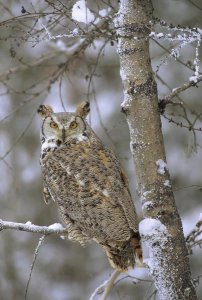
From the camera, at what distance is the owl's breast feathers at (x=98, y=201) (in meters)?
3.90

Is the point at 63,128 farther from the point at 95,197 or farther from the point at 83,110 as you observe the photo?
the point at 95,197

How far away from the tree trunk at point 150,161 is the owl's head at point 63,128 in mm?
891

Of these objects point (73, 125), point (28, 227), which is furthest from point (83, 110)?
point (28, 227)

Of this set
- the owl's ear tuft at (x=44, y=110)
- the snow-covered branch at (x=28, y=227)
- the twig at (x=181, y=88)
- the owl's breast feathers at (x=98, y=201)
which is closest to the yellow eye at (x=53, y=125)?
the owl's ear tuft at (x=44, y=110)

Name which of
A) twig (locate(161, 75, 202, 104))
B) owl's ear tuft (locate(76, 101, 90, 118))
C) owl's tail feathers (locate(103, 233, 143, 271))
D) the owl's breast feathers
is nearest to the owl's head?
owl's ear tuft (locate(76, 101, 90, 118))

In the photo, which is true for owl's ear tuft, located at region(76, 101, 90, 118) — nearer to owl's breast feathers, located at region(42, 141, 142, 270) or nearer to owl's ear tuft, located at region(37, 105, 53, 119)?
A: owl's ear tuft, located at region(37, 105, 53, 119)

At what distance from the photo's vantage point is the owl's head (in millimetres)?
4473

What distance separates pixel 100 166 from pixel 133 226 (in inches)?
16.7

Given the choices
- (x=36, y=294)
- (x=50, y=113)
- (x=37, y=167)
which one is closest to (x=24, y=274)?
(x=36, y=294)

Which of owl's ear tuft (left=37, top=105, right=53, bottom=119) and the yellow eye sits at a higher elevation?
owl's ear tuft (left=37, top=105, right=53, bottom=119)

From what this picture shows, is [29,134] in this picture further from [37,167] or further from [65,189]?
[65,189]

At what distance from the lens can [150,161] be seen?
3.57 metres

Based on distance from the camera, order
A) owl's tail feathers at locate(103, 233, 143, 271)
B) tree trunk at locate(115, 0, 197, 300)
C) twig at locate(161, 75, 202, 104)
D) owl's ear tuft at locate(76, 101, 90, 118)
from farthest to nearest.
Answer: owl's ear tuft at locate(76, 101, 90, 118) < owl's tail feathers at locate(103, 233, 143, 271) < tree trunk at locate(115, 0, 197, 300) < twig at locate(161, 75, 202, 104)

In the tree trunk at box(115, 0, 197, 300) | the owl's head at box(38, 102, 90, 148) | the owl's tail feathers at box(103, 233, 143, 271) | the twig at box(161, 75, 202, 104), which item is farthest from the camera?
the owl's head at box(38, 102, 90, 148)
